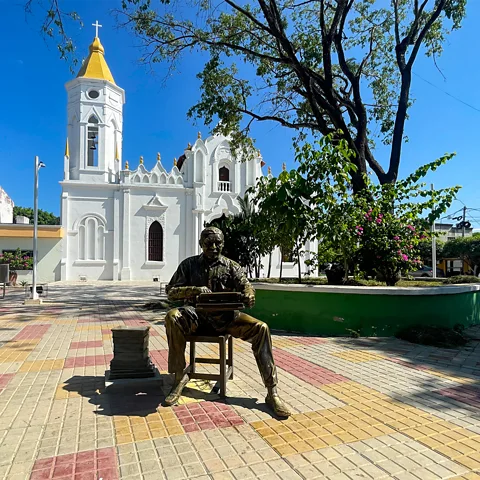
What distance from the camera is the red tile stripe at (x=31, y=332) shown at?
6.92 m

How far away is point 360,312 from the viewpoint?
22.8 ft

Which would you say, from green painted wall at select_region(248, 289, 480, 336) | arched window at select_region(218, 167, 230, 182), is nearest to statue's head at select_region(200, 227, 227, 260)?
green painted wall at select_region(248, 289, 480, 336)

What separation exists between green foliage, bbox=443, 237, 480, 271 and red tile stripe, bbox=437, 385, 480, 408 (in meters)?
38.5

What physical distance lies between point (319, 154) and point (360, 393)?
563 cm

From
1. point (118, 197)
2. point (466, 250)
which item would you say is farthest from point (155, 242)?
point (466, 250)

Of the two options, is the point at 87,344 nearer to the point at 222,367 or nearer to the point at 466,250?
the point at 222,367

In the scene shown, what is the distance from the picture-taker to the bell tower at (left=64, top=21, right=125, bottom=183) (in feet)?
82.8

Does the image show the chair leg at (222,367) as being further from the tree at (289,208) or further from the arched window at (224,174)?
the arched window at (224,174)

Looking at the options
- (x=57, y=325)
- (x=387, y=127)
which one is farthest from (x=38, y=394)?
(x=387, y=127)

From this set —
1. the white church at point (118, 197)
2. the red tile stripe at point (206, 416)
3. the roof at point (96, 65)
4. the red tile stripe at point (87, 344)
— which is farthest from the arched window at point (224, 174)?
the red tile stripe at point (206, 416)

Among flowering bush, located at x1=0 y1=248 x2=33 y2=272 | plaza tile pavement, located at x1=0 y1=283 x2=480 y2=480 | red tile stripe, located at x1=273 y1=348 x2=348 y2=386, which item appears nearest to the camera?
plaza tile pavement, located at x1=0 y1=283 x2=480 y2=480

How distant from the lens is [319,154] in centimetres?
826

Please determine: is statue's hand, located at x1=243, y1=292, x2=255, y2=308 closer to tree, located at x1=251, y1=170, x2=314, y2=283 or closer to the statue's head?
the statue's head

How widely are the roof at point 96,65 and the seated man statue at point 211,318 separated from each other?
26.6 metres
